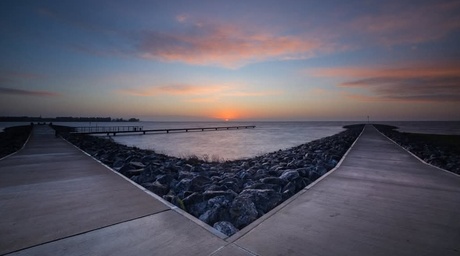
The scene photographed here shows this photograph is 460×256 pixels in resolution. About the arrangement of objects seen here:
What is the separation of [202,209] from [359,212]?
8.67ft

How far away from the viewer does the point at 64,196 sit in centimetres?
432

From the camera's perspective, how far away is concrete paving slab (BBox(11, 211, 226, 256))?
2.46 meters

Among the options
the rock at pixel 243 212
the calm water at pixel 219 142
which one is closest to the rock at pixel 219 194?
the rock at pixel 243 212

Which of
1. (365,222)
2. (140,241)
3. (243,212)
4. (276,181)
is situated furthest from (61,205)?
(365,222)

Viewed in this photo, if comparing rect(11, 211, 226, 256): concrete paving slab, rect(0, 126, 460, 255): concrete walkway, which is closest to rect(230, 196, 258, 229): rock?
rect(0, 126, 460, 255): concrete walkway

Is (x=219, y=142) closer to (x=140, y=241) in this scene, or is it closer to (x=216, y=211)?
(x=216, y=211)

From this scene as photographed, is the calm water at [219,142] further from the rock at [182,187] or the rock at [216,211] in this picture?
the rock at [216,211]

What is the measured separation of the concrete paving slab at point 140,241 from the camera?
8.08 feet

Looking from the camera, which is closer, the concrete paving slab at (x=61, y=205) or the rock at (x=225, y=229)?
the concrete paving slab at (x=61, y=205)

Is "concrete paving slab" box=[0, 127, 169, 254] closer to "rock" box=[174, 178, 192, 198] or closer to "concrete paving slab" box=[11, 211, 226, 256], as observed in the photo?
"concrete paving slab" box=[11, 211, 226, 256]

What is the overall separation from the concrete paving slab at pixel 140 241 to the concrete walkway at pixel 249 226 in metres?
0.01

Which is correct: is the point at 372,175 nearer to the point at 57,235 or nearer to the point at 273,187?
the point at 273,187

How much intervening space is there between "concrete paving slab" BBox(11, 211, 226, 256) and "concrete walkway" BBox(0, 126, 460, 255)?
11mm

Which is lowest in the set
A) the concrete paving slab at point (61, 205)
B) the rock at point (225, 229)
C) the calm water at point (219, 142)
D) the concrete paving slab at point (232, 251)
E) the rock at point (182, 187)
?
the calm water at point (219, 142)
